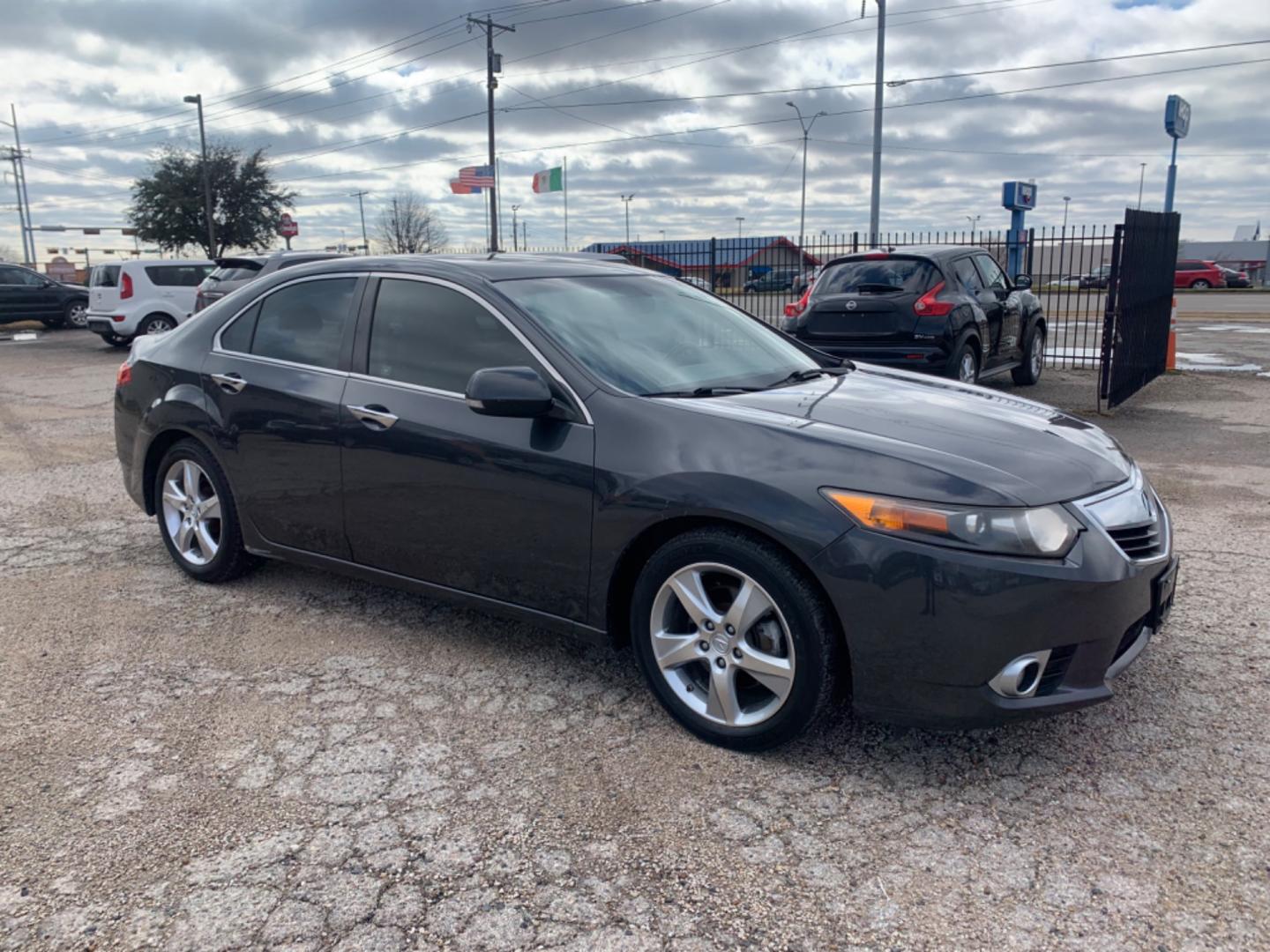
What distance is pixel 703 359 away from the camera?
4.01 m

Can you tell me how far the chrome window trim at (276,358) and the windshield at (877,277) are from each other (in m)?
6.81

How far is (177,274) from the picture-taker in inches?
761

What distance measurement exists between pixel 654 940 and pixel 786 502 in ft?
4.12

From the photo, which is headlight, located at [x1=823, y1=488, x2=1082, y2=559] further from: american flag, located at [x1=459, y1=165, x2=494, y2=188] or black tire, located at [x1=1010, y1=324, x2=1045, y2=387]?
american flag, located at [x1=459, y1=165, x2=494, y2=188]

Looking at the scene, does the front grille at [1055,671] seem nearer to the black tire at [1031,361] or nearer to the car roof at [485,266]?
the car roof at [485,266]

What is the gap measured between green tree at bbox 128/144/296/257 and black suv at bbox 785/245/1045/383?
117 ft

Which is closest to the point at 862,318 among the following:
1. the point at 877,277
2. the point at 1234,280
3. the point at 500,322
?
the point at 877,277

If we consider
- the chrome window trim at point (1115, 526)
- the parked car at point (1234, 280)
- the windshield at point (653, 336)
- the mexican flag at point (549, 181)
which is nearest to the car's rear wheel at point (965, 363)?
the windshield at point (653, 336)

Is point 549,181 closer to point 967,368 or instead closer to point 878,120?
point 878,120

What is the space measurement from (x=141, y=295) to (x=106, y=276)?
4.24 ft

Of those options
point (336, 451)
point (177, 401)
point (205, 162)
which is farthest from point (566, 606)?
point (205, 162)

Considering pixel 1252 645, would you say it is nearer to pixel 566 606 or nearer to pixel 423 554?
pixel 566 606

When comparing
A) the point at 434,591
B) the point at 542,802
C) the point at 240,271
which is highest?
the point at 240,271

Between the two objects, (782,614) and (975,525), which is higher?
(975,525)
